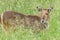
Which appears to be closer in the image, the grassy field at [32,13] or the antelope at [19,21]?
the grassy field at [32,13]

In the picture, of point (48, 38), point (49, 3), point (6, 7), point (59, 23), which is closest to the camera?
point (48, 38)

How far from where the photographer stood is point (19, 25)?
9773mm

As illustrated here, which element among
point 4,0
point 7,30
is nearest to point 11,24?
point 7,30

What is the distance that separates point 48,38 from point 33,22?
49.2 inches

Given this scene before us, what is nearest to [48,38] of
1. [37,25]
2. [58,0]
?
[37,25]

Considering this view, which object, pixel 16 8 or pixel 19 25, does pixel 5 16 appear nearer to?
pixel 19 25

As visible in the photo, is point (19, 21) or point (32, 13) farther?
point (32, 13)

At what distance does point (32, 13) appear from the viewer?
38.7 feet

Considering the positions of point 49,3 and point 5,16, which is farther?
point 49,3

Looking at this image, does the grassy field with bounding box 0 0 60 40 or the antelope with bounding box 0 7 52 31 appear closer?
the grassy field with bounding box 0 0 60 40

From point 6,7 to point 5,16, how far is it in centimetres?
236

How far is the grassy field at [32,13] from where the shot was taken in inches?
355

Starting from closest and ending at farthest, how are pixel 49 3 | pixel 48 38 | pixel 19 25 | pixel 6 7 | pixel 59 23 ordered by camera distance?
pixel 48 38, pixel 19 25, pixel 59 23, pixel 6 7, pixel 49 3

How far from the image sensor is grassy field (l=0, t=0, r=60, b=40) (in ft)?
29.6
